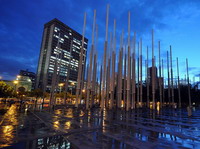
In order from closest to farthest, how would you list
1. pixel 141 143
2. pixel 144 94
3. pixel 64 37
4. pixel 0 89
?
pixel 141 143 → pixel 0 89 → pixel 144 94 → pixel 64 37

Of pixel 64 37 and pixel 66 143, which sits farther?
pixel 64 37

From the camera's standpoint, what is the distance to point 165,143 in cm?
652

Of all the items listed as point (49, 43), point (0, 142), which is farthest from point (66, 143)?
point (49, 43)

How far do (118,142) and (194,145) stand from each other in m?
3.75

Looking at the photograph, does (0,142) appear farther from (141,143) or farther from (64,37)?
(64,37)

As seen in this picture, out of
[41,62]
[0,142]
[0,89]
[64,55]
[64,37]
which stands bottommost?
[0,142]

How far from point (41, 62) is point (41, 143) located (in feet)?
437

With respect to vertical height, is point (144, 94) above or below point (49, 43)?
below

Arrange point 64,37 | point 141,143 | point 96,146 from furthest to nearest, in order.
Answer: point 64,37
point 141,143
point 96,146

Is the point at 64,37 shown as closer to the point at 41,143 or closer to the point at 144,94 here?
the point at 144,94

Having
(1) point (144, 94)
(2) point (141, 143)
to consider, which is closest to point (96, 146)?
(2) point (141, 143)

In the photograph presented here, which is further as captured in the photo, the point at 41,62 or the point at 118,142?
the point at 41,62

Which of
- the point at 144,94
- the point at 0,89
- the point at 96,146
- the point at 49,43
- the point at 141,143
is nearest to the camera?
the point at 96,146

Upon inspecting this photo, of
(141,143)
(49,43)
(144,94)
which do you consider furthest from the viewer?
(49,43)
